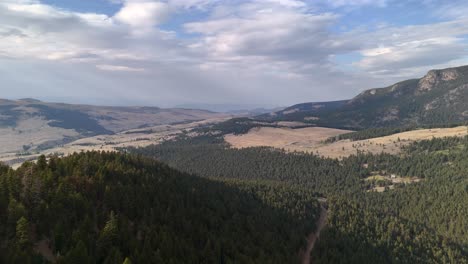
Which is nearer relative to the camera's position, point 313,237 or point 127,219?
point 127,219

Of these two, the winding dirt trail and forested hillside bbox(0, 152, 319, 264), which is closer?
forested hillside bbox(0, 152, 319, 264)

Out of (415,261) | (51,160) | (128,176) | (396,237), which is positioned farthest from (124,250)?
(396,237)

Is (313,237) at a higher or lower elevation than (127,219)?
lower

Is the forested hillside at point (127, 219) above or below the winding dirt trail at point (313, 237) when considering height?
above

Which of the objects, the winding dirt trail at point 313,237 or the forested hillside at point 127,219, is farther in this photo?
the winding dirt trail at point 313,237
